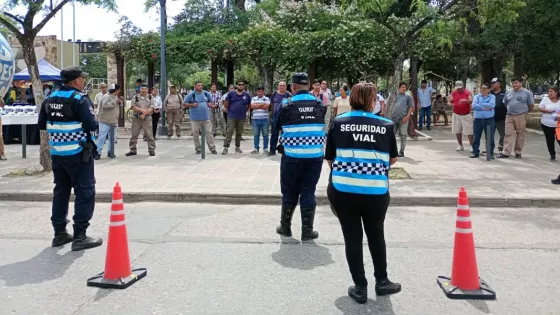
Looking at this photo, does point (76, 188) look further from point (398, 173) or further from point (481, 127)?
point (481, 127)

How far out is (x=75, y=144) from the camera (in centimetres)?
576

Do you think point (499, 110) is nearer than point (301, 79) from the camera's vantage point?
No

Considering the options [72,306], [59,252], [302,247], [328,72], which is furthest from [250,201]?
[328,72]

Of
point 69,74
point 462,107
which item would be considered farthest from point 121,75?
point 69,74

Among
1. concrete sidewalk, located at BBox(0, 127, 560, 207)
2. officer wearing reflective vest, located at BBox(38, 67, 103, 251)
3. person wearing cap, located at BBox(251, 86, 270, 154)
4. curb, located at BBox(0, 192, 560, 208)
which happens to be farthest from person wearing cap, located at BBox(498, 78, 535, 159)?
officer wearing reflective vest, located at BBox(38, 67, 103, 251)

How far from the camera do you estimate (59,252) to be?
568 cm

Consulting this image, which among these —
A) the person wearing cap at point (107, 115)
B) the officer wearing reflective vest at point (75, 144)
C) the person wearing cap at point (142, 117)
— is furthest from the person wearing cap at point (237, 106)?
the officer wearing reflective vest at point (75, 144)

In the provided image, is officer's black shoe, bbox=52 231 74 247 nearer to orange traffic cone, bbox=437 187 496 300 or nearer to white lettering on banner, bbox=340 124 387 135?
white lettering on banner, bbox=340 124 387 135

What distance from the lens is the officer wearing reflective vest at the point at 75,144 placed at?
226 inches

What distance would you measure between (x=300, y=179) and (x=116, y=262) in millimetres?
2299

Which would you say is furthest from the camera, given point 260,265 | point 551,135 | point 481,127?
point 481,127

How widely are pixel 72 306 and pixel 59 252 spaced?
1.65 m

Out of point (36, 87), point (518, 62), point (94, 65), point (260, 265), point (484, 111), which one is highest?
point (94, 65)

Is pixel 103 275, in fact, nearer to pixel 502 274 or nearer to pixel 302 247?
pixel 302 247
